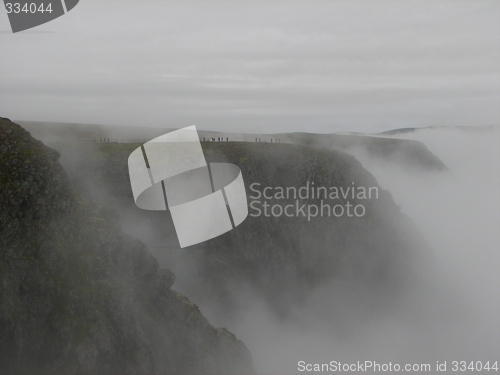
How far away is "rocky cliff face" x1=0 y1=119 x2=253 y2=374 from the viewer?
Result: 108 ft

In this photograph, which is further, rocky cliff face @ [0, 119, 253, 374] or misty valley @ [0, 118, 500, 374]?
misty valley @ [0, 118, 500, 374]

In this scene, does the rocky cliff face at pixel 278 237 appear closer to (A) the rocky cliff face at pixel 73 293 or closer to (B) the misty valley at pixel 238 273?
(B) the misty valley at pixel 238 273

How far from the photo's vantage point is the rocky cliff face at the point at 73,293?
33062mm

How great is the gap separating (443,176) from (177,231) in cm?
15552

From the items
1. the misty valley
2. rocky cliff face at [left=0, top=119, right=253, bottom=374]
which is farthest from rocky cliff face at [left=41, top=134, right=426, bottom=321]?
rocky cliff face at [left=0, top=119, right=253, bottom=374]

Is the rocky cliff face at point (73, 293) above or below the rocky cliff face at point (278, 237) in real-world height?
above

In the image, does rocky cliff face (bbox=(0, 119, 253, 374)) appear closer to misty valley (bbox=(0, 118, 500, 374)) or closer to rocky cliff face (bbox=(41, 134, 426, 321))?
misty valley (bbox=(0, 118, 500, 374))

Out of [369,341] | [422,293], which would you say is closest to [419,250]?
[422,293]

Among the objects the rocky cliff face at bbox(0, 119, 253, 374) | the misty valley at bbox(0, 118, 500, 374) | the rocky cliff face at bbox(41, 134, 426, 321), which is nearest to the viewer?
the rocky cliff face at bbox(0, 119, 253, 374)

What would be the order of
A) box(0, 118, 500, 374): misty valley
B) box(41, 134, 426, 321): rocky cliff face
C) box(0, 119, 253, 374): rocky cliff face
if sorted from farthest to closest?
box(41, 134, 426, 321): rocky cliff face, box(0, 118, 500, 374): misty valley, box(0, 119, 253, 374): rocky cliff face

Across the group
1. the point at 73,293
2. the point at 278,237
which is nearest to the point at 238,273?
the point at 278,237

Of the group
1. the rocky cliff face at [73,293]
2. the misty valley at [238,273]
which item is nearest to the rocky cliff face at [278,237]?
the misty valley at [238,273]

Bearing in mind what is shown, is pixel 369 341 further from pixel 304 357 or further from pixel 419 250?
pixel 419 250

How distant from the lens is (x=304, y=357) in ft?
282
